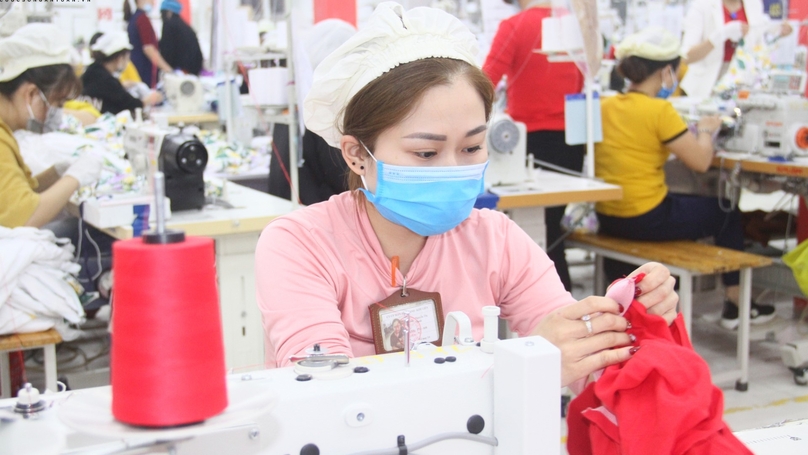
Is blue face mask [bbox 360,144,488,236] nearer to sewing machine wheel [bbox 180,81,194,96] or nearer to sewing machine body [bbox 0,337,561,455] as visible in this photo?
sewing machine body [bbox 0,337,561,455]

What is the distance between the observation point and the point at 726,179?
4027 mm

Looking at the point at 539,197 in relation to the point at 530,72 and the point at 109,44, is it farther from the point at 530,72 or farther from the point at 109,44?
the point at 109,44

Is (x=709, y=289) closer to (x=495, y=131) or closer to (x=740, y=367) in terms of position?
(x=740, y=367)

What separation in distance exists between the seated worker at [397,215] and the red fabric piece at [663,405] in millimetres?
297

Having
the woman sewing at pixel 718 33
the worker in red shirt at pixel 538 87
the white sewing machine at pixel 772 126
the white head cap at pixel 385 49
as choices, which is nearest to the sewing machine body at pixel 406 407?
the white head cap at pixel 385 49

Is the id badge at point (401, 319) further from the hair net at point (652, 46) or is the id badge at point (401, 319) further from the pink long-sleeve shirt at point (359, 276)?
the hair net at point (652, 46)

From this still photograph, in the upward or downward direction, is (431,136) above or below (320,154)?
above

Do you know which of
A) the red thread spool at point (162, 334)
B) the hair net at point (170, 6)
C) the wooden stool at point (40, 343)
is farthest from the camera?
the hair net at point (170, 6)

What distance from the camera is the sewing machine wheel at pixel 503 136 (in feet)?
10.9

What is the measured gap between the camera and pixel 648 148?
3664 mm

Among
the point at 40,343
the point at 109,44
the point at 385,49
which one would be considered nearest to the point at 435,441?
the point at 385,49

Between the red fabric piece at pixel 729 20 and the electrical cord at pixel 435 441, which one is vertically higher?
the red fabric piece at pixel 729 20

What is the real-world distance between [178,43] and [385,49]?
19.1 feet

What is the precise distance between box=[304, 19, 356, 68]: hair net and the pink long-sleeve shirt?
1.65 meters
